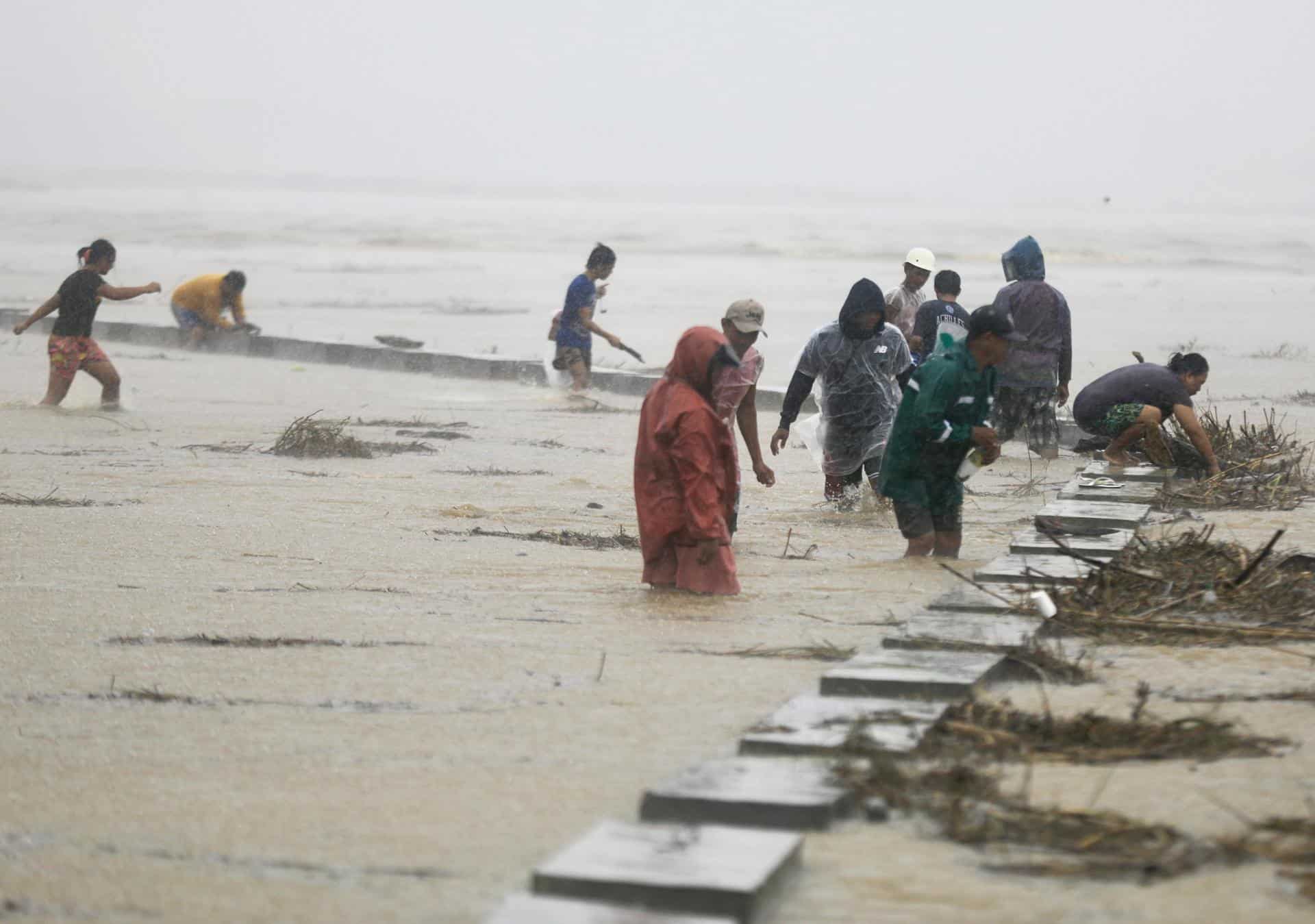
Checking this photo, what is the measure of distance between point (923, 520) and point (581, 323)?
7365mm

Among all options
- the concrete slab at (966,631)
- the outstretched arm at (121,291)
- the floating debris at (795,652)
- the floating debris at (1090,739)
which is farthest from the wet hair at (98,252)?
the floating debris at (1090,739)

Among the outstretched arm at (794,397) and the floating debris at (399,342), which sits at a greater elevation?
the outstretched arm at (794,397)

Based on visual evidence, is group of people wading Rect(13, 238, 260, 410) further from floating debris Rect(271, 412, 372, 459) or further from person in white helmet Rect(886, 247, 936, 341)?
person in white helmet Rect(886, 247, 936, 341)

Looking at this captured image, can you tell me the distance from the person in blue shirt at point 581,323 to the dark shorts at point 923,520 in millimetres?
6429

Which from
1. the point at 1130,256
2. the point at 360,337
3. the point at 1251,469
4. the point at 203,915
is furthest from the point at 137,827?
the point at 1130,256

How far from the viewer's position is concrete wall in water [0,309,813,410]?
16594 mm

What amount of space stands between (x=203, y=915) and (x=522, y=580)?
3.83m

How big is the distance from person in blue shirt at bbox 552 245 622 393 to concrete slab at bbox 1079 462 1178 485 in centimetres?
511

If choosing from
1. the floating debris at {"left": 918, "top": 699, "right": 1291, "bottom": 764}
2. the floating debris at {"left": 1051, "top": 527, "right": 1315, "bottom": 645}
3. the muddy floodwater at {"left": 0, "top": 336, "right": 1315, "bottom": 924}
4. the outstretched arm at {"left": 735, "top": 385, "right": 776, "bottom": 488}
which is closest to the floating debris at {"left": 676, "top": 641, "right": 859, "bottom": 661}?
the muddy floodwater at {"left": 0, "top": 336, "right": 1315, "bottom": 924}

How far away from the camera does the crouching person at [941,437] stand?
784 centimetres

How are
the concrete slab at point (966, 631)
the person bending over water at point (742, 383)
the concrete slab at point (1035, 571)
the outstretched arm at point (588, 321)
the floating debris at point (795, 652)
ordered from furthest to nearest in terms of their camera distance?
the outstretched arm at point (588, 321)
the person bending over water at point (742, 383)
the concrete slab at point (1035, 571)
the floating debris at point (795, 652)
the concrete slab at point (966, 631)

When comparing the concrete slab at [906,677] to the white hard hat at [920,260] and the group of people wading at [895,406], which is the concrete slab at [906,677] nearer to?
the group of people wading at [895,406]

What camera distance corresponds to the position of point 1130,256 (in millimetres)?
46969

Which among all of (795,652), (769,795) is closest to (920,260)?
(795,652)
